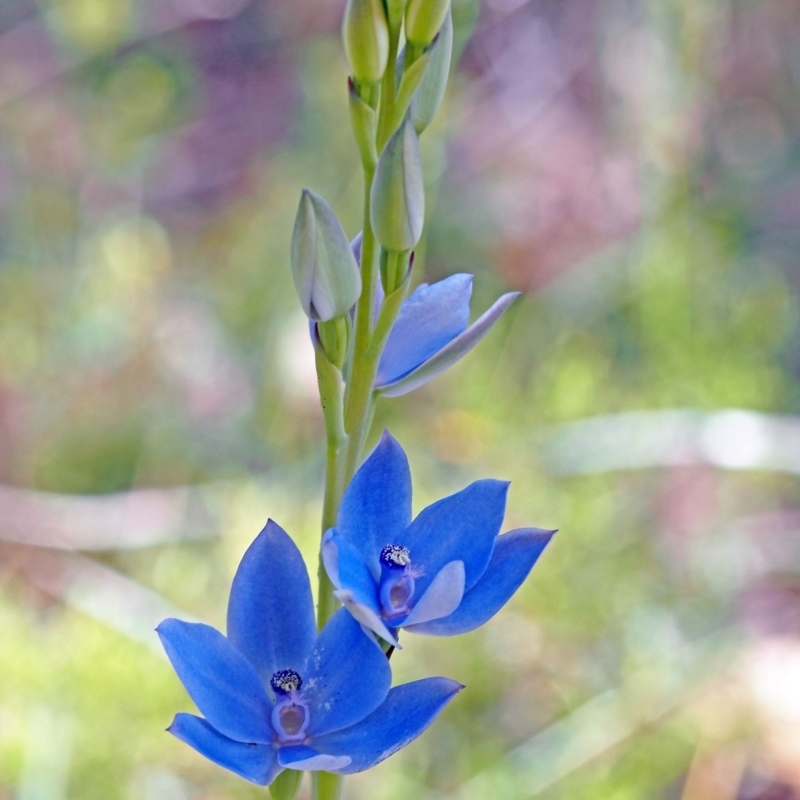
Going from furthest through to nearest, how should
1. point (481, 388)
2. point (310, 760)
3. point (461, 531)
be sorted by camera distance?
point (481, 388) < point (461, 531) < point (310, 760)

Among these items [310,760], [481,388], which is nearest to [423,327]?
[310,760]

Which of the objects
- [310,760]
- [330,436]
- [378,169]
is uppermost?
[378,169]

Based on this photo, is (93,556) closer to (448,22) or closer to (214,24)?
(448,22)

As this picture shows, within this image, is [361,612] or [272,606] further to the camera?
[272,606]

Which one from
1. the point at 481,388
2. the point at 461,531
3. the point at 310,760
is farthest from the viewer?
the point at 481,388

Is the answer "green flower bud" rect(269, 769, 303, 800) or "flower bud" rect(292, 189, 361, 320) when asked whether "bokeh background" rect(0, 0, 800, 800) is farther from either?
"flower bud" rect(292, 189, 361, 320)

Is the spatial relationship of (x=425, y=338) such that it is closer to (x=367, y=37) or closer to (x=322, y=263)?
(x=322, y=263)

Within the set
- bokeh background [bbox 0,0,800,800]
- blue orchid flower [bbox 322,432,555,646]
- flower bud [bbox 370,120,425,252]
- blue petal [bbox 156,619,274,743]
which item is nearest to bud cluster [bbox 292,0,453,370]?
flower bud [bbox 370,120,425,252]
